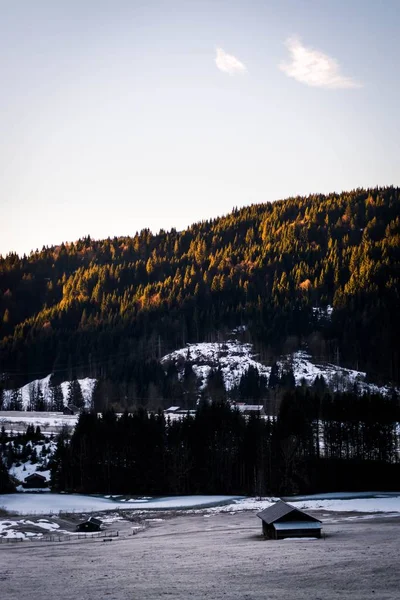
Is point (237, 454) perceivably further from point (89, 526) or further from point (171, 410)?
point (171, 410)

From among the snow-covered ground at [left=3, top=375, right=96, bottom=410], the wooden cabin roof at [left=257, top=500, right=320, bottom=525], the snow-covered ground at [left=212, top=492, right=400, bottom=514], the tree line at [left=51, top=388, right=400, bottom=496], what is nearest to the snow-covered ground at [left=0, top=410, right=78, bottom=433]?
the snow-covered ground at [left=3, top=375, right=96, bottom=410]

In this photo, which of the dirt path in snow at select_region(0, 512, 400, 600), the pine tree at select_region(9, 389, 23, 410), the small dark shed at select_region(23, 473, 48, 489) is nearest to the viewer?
the dirt path in snow at select_region(0, 512, 400, 600)

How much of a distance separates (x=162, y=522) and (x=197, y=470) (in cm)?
2628

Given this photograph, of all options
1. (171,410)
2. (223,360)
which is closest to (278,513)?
(171,410)

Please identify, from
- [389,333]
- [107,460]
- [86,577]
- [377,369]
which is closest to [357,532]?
[86,577]

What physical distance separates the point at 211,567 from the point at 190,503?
1676 inches

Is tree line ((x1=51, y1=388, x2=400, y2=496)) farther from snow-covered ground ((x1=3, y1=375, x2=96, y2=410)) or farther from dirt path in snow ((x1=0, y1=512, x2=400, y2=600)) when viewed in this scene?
snow-covered ground ((x1=3, y1=375, x2=96, y2=410))

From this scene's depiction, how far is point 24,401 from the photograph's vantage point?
181625 mm

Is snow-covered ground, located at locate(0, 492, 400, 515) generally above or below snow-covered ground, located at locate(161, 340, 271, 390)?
below

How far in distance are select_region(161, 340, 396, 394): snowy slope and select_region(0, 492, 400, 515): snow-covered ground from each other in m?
75.9

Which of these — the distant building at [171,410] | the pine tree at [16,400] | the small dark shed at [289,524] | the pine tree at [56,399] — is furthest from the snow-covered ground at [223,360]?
the small dark shed at [289,524]

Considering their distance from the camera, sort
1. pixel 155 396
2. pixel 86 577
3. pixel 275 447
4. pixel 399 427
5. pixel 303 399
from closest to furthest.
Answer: pixel 86 577
pixel 275 447
pixel 303 399
pixel 399 427
pixel 155 396

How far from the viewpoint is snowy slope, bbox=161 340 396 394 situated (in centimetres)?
16438

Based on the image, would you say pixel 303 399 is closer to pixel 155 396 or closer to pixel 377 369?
pixel 155 396
